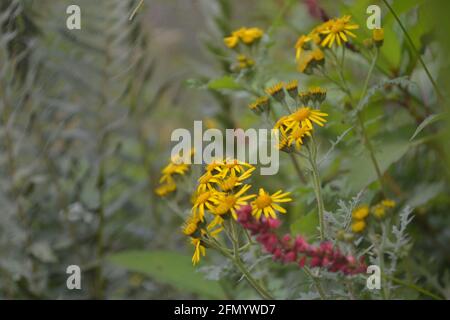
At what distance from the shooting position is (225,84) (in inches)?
39.4

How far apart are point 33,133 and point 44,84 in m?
0.14

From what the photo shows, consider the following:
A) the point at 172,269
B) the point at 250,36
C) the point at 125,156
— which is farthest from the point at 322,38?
the point at 125,156

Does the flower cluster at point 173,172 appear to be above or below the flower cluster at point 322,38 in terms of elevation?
below

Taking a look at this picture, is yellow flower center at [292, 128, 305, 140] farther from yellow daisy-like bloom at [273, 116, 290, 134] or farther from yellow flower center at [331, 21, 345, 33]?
yellow flower center at [331, 21, 345, 33]

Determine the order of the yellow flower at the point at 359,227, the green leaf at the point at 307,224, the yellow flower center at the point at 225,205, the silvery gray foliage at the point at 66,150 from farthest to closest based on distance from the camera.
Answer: the silvery gray foliage at the point at 66,150 < the green leaf at the point at 307,224 < the yellow flower at the point at 359,227 < the yellow flower center at the point at 225,205

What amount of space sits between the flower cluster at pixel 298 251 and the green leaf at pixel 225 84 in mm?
297

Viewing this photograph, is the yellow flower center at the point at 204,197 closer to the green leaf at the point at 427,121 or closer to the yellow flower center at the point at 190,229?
the yellow flower center at the point at 190,229

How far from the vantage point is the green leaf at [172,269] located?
1035 mm

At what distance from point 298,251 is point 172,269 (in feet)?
1.31

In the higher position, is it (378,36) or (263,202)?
(378,36)

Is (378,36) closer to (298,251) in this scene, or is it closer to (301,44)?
(301,44)

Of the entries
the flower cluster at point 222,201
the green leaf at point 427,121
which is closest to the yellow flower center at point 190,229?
the flower cluster at point 222,201

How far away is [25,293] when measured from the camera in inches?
44.3
